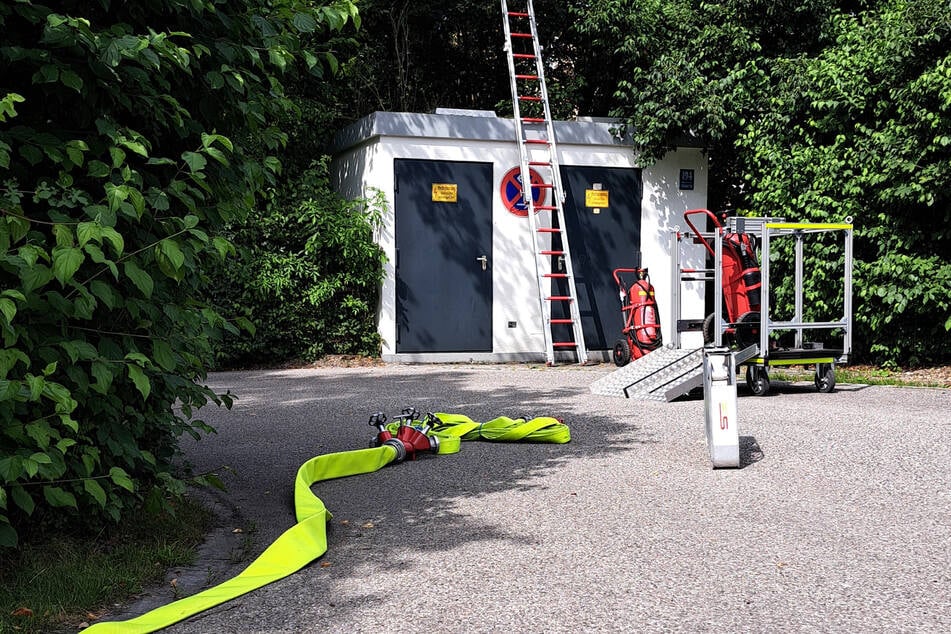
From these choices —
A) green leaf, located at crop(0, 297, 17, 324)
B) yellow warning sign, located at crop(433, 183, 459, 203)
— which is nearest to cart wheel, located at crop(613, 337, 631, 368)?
yellow warning sign, located at crop(433, 183, 459, 203)

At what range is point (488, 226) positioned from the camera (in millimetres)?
13875

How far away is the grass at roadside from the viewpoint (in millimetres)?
3395

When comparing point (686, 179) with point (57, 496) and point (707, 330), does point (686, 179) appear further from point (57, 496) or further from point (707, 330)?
point (57, 496)

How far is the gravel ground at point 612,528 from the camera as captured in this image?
3510 mm

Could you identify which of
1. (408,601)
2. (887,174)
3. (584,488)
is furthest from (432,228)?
(408,601)

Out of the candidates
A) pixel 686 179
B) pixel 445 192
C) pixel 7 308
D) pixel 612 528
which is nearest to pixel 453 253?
pixel 445 192

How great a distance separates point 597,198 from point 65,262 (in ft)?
38.4

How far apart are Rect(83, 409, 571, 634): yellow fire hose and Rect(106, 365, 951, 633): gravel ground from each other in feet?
0.25

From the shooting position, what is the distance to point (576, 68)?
54.2 feet

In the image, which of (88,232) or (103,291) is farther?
(103,291)

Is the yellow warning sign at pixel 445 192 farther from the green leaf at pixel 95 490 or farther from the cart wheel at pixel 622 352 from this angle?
the green leaf at pixel 95 490

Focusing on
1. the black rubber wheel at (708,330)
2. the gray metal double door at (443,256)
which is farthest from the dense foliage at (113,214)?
the gray metal double door at (443,256)

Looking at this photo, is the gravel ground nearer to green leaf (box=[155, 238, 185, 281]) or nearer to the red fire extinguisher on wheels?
green leaf (box=[155, 238, 185, 281])

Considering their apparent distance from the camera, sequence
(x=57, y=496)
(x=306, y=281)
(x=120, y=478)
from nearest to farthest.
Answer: (x=57, y=496) < (x=120, y=478) < (x=306, y=281)
